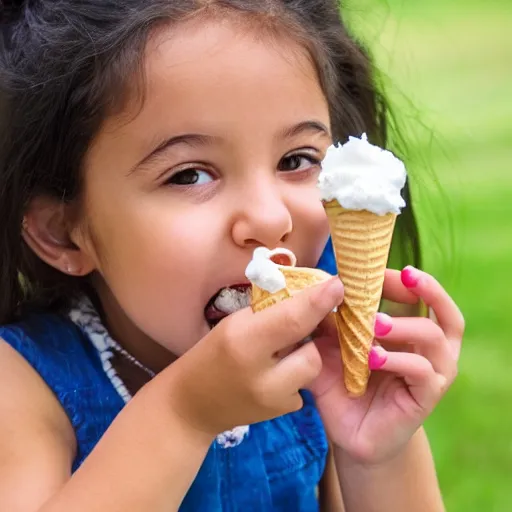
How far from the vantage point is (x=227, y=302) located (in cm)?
114

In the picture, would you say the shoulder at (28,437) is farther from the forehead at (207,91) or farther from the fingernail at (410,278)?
the fingernail at (410,278)

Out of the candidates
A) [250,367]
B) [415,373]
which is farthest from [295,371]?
[415,373]

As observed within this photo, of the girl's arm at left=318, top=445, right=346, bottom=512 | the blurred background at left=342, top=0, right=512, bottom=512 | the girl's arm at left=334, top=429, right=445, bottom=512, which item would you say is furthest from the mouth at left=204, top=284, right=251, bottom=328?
the blurred background at left=342, top=0, right=512, bottom=512

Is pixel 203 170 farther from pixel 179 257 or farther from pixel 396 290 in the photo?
pixel 396 290

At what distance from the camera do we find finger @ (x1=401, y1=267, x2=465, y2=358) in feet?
3.57

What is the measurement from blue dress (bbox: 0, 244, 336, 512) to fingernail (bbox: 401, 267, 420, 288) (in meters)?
0.38

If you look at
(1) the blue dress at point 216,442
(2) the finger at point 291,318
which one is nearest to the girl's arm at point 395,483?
(1) the blue dress at point 216,442

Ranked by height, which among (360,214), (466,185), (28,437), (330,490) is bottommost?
(330,490)

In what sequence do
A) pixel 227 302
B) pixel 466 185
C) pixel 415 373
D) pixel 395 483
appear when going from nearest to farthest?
pixel 415 373, pixel 227 302, pixel 395 483, pixel 466 185

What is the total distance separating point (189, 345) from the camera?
121 cm

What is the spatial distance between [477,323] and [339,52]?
1047mm

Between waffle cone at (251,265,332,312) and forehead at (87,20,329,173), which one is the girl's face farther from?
waffle cone at (251,265,332,312)

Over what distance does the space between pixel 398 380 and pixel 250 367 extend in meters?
0.26

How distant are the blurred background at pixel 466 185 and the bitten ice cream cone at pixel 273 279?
75cm
